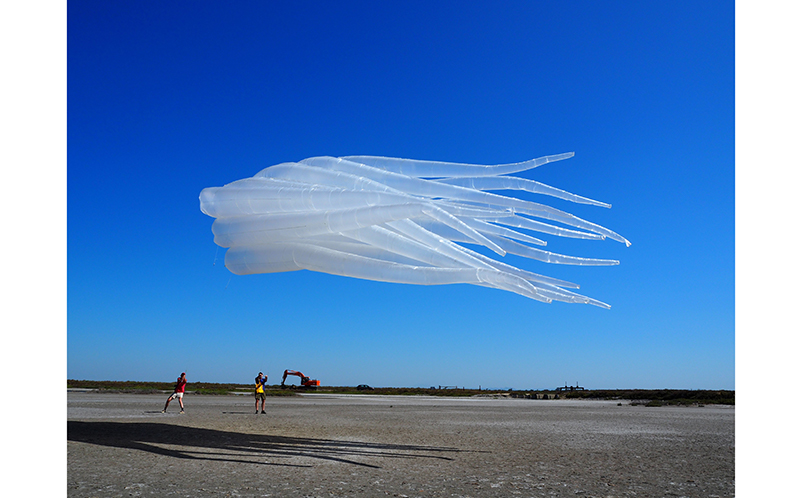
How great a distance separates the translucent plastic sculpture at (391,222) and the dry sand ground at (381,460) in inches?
135

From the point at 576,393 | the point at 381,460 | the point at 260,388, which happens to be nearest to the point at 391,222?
the point at 381,460

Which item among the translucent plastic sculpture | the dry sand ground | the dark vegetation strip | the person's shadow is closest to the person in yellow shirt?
the dry sand ground

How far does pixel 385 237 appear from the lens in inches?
362

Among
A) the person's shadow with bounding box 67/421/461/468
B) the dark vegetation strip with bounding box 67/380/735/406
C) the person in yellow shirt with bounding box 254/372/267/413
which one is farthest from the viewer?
the dark vegetation strip with bounding box 67/380/735/406

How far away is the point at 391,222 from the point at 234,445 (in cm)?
693

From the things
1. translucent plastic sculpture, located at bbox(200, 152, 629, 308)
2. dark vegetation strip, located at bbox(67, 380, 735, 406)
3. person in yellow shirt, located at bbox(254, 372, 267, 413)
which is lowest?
dark vegetation strip, located at bbox(67, 380, 735, 406)

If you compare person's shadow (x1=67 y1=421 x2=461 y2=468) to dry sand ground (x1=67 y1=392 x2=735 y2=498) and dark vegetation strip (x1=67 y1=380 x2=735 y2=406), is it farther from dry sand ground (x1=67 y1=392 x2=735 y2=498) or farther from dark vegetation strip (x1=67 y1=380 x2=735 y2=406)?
dark vegetation strip (x1=67 y1=380 x2=735 y2=406)

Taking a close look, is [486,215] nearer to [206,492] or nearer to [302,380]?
[206,492]

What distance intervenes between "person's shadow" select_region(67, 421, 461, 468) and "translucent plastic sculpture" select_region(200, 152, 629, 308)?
157 inches

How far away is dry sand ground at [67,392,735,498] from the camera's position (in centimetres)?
817

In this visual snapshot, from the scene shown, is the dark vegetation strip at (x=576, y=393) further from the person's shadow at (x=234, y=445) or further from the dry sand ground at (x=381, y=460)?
the person's shadow at (x=234, y=445)

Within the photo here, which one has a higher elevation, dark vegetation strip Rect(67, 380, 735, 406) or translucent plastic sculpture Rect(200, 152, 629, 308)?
translucent plastic sculpture Rect(200, 152, 629, 308)

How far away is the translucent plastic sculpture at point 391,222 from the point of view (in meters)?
8.58
